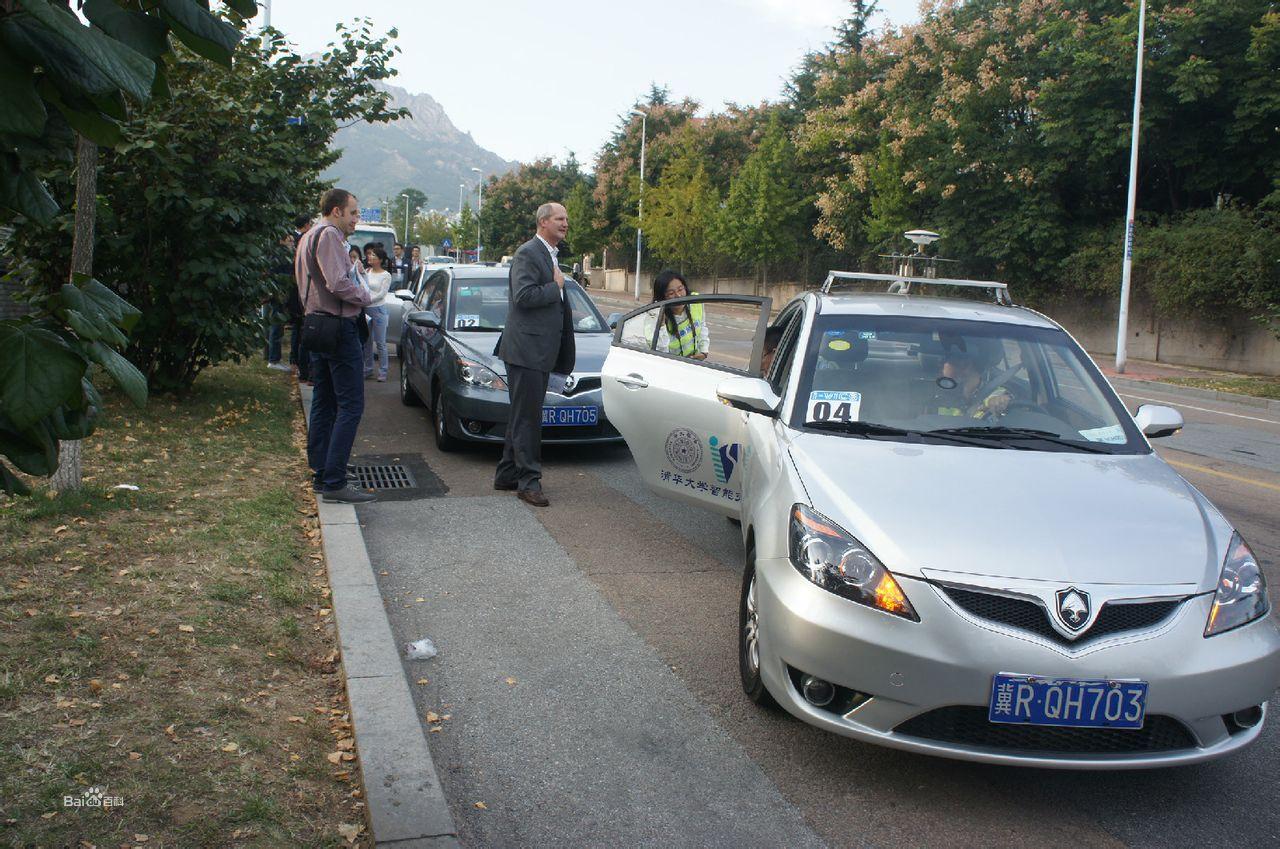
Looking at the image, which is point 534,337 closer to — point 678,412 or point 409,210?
point 678,412

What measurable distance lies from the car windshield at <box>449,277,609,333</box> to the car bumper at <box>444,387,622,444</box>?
133 centimetres

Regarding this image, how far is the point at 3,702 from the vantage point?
11.8 feet

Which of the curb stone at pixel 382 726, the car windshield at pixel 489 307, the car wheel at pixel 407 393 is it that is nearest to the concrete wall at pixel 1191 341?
the car windshield at pixel 489 307

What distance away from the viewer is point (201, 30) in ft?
5.68

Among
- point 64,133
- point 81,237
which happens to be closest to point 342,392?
point 81,237

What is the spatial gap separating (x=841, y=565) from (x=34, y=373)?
2455mm

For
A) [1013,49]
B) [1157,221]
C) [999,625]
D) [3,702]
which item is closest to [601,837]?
[999,625]

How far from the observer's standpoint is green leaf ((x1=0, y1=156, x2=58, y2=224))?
1.79 metres

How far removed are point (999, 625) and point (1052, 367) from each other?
206 centimetres

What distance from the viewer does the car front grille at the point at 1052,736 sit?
10.8 feet

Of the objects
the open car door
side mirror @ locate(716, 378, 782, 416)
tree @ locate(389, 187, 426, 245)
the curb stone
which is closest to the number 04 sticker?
side mirror @ locate(716, 378, 782, 416)

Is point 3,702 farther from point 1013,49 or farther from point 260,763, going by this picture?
point 1013,49

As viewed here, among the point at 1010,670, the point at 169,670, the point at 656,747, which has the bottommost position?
the point at 656,747

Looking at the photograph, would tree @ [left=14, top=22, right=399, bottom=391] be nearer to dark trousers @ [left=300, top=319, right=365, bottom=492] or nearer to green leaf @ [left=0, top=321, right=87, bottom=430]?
dark trousers @ [left=300, top=319, right=365, bottom=492]
